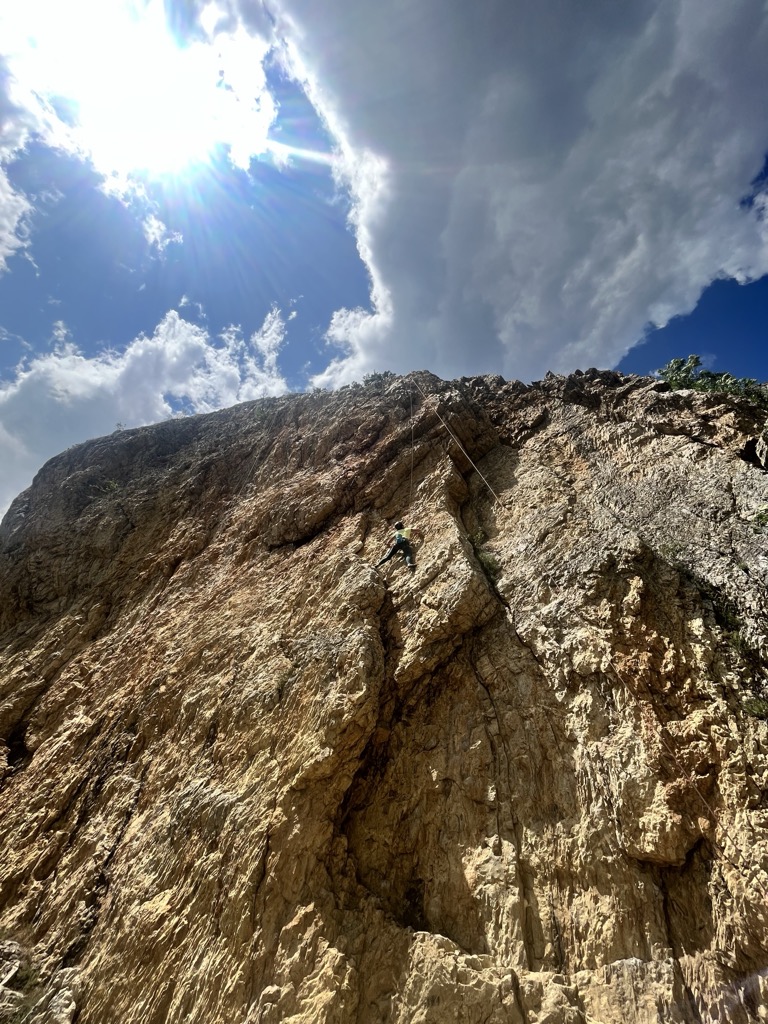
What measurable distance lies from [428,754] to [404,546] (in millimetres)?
4618

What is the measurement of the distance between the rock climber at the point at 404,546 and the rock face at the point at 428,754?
0.74 ft

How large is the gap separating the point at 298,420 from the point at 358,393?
2.49 metres

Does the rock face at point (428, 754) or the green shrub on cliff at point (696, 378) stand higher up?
the green shrub on cliff at point (696, 378)

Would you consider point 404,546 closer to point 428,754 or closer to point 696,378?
point 428,754

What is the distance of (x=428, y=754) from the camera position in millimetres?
8102

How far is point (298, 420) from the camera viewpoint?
58.4 ft

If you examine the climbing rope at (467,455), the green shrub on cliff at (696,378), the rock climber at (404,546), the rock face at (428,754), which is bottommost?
the rock face at (428,754)

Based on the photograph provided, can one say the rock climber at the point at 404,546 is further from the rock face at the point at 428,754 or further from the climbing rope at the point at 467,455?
the climbing rope at the point at 467,455

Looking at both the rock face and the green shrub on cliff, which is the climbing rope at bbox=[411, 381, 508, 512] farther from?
the green shrub on cliff

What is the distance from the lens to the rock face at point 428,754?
5914mm

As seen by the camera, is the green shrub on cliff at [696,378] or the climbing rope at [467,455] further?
the green shrub on cliff at [696,378]

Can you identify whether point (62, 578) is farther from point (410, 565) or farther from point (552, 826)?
point (552, 826)

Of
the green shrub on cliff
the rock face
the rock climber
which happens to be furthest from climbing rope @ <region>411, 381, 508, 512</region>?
the green shrub on cliff

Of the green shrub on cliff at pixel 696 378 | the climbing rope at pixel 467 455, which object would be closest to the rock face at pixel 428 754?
the climbing rope at pixel 467 455
